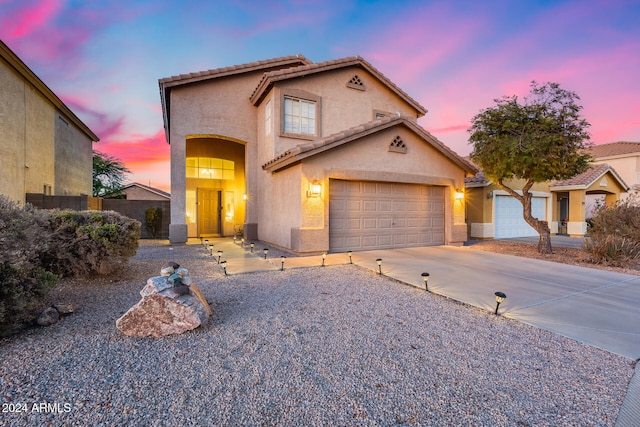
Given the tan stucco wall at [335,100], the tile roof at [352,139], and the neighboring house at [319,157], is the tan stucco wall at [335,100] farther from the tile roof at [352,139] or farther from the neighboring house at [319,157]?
the tile roof at [352,139]

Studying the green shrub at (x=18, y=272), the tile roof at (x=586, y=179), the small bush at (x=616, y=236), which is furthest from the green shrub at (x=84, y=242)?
the tile roof at (x=586, y=179)

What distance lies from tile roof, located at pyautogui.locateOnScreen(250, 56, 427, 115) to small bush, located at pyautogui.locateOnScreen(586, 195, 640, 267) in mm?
8551

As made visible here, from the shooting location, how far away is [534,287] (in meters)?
5.43

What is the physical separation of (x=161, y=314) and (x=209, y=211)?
40.1 ft

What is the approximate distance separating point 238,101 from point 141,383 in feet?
38.6

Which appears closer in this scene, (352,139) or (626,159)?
(352,139)

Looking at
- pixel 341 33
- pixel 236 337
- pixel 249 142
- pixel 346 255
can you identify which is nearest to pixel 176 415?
pixel 236 337

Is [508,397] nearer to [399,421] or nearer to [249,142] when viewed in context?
[399,421]

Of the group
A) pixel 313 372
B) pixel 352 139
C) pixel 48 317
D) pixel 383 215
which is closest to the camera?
pixel 313 372

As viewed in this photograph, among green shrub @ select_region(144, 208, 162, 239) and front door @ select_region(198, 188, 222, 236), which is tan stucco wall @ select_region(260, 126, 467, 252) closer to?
front door @ select_region(198, 188, 222, 236)

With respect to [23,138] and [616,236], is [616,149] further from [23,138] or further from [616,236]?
[23,138]

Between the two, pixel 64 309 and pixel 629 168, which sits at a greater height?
pixel 629 168

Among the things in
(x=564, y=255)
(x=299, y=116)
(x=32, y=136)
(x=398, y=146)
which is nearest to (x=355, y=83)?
(x=299, y=116)

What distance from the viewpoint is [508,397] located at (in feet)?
7.41
